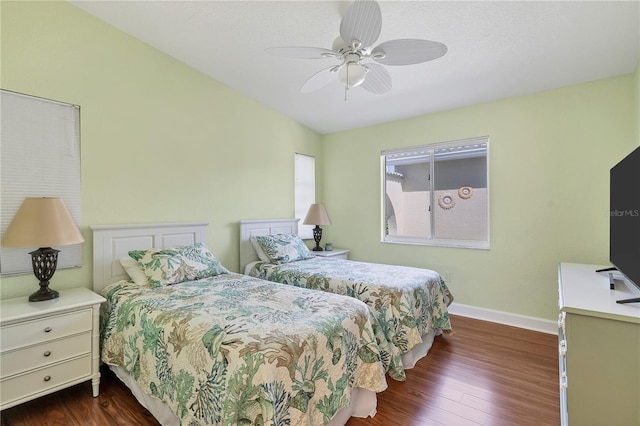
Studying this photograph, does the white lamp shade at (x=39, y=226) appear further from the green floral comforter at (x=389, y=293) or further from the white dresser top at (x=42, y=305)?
the green floral comforter at (x=389, y=293)

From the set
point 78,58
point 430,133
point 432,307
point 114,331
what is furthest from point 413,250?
point 78,58

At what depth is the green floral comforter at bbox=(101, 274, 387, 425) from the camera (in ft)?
4.16

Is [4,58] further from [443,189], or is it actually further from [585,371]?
[443,189]

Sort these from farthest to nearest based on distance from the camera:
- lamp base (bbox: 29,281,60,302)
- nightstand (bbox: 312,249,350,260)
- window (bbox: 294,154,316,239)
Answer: window (bbox: 294,154,316,239) < nightstand (bbox: 312,249,350,260) < lamp base (bbox: 29,281,60,302)

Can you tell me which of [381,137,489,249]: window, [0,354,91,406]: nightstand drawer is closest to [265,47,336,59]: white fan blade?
[381,137,489,249]: window

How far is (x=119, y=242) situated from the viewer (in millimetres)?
2494

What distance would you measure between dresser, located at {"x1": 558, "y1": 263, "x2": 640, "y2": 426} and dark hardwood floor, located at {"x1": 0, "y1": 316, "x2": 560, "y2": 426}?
21.4 inches

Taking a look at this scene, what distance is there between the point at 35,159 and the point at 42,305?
1073mm

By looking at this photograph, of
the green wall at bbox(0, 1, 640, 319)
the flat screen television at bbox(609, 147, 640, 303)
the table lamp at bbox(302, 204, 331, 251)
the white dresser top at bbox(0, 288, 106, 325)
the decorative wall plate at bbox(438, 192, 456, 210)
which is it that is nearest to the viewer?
the flat screen television at bbox(609, 147, 640, 303)

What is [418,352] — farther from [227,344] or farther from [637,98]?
[637,98]

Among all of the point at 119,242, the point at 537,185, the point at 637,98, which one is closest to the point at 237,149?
the point at 119,242

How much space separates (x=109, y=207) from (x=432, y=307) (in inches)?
119

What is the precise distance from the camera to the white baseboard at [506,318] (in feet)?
9.53

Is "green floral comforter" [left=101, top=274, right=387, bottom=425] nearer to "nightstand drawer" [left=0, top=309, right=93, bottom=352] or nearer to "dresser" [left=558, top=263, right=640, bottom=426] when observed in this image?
"nightstand drawer" [left=0, top=309, right=93, bottom=352]
